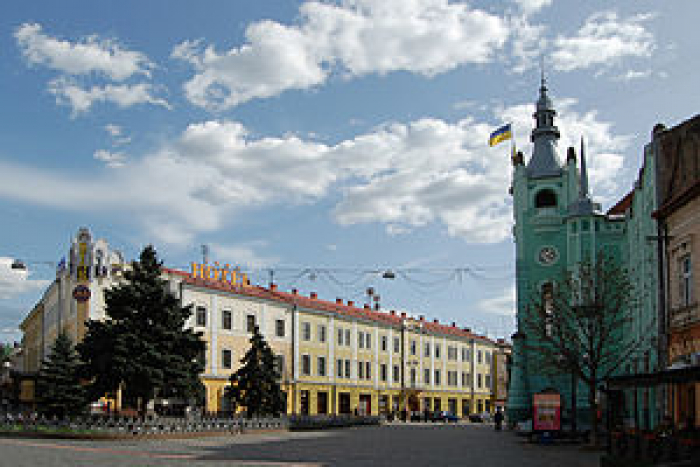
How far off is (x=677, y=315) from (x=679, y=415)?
3.20 m

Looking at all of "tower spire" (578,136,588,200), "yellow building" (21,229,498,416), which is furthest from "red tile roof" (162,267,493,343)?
"tower spire" (578,136,588,200)

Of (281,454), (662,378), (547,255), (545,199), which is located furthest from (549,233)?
(662,378)

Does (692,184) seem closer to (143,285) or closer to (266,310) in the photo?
(143,285)

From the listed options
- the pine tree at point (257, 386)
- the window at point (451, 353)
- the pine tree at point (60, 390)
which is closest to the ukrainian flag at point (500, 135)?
the pine tree at point (257, 386)

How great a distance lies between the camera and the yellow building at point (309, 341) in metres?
57.1

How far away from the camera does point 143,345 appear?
3747 cm

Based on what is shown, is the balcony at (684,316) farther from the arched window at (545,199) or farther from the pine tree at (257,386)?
the pine tree at (257,386)

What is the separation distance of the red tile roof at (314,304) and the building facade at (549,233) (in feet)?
74.9

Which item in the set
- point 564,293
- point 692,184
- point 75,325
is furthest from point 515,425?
point 75,325

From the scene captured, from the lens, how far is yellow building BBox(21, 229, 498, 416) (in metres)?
57.1

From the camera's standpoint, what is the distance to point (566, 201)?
48938mm

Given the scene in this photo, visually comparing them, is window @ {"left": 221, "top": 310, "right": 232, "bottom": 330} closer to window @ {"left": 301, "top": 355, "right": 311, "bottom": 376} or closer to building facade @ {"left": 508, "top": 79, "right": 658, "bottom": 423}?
window @ {"left": 301, "top": 355, "right": 311, "bottom": 376}

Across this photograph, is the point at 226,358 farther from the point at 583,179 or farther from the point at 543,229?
the point at 583,179

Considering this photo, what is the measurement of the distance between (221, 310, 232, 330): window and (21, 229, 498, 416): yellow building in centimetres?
9
